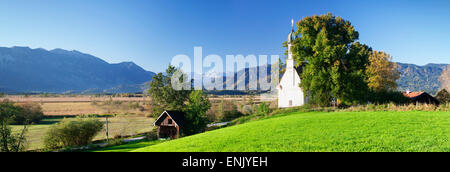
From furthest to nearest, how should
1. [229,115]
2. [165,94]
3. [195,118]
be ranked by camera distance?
[229,115] → [165,94] → [195,118]

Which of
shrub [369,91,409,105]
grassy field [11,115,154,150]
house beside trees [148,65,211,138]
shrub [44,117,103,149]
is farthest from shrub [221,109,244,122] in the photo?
shrub [369,91,409,105]

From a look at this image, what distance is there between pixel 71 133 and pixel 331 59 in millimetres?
33624

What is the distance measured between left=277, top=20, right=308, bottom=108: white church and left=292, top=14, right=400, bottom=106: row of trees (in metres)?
4.28

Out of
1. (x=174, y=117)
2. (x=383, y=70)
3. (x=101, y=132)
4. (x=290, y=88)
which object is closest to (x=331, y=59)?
(x=290, y=88)

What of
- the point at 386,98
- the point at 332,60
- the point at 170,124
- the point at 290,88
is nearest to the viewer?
the point at 332,60

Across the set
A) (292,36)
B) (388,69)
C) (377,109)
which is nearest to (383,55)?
(388,69)

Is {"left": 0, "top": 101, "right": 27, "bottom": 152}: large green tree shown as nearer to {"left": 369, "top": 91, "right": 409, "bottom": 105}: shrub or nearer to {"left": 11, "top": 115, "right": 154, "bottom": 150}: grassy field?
{"left": 11, "top": 115, "right": 154, "bottom": 150}: grassy field

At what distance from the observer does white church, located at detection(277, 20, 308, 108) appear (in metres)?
31.8

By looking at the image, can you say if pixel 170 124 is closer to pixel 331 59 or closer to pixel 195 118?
pixel 195 118

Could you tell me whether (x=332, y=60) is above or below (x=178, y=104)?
above

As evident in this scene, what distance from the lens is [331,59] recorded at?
24.7 m

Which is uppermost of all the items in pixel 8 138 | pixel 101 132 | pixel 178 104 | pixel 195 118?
pixel 178 104
